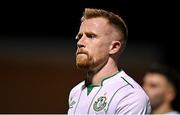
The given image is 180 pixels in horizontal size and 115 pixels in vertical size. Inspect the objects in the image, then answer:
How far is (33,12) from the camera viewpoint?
564 centimetres

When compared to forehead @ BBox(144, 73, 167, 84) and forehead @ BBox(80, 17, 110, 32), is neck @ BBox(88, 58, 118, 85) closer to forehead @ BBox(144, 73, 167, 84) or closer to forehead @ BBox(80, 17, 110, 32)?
forehead @ BBox(80, 17, 110, 32)

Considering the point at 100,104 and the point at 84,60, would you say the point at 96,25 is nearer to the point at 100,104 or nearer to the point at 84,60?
the point at 84,60

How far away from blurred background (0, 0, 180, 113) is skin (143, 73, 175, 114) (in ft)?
6.74

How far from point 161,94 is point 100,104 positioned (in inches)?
47.8

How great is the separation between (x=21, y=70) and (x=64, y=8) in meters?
0.88

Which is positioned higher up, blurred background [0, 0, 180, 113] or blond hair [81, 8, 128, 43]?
blond hair [81, 8, 128, 43]

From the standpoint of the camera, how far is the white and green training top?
7.31ft

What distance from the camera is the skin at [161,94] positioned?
3.43 m

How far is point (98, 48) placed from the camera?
2.36 meters

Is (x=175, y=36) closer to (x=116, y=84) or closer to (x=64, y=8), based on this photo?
(x=64, y=8)

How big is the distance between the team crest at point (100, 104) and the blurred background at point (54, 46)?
319 cm

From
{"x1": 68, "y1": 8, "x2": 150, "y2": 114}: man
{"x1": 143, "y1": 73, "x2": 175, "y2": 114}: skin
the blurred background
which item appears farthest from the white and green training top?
the blurred background

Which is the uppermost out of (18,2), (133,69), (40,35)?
(18,2)

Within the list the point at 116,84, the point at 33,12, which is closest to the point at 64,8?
the point at 33,12
